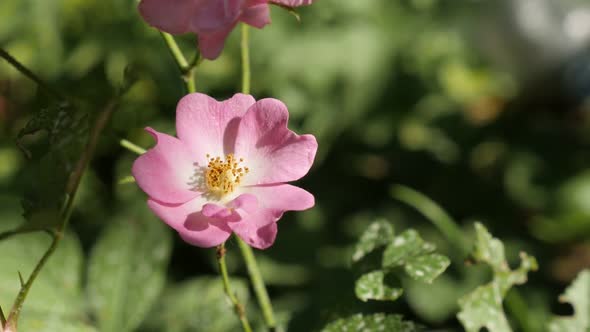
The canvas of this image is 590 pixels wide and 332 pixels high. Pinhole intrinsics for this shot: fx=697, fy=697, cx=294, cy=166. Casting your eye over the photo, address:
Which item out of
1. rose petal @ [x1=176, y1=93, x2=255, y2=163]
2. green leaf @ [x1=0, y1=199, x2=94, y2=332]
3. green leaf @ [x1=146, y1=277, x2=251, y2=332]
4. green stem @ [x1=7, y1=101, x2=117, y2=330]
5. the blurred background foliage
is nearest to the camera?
green stem @ [x1=7, y1=101, x2=117, y2=330]

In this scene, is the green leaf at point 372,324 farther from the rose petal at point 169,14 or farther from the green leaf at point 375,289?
the rose petal at point 169,14

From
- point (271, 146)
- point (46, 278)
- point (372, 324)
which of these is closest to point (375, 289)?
point (372, 324)

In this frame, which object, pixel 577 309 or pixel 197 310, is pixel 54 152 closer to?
pixel 197 310

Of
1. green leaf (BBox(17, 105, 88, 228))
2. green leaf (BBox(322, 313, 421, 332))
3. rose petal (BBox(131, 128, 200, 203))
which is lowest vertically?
green leaf (BBox(322, 313, 421, 332))

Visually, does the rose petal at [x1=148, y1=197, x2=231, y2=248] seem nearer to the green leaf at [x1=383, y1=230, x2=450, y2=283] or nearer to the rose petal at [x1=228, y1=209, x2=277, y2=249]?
the rose petal at [x1=228, y1=209, x2=277, y2=249]

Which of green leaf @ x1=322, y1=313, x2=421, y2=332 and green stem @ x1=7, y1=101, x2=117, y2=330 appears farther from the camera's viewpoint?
green leaf @ x1=322, y1=313, x2=421, y2=332

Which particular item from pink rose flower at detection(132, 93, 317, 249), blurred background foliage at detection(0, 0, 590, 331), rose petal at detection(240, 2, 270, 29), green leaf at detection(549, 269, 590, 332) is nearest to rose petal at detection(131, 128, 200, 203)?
pink rose flower at detection(132, 93, 317, 249)

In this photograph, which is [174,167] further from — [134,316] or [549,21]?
[549,21]
